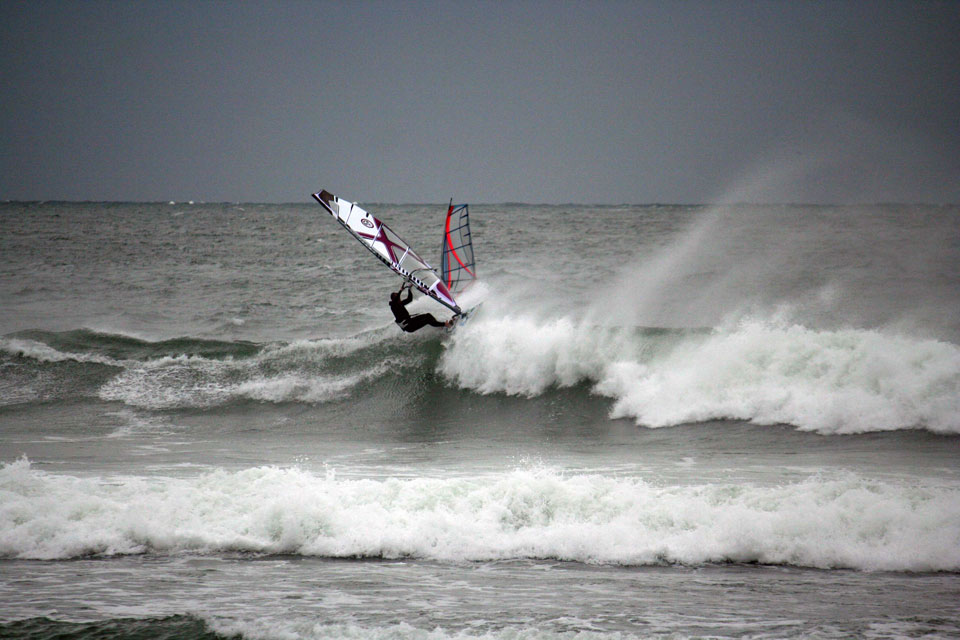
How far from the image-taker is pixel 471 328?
14.7m

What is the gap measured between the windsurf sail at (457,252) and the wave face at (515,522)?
20.7ft

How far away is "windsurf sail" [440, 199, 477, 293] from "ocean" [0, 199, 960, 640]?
3.53 feet

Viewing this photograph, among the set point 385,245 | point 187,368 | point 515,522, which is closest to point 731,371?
point 385,245

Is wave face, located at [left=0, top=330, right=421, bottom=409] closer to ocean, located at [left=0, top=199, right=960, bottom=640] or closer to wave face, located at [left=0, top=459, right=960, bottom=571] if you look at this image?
ocean, located at [left=0, top=199, right=960, bottom=640]

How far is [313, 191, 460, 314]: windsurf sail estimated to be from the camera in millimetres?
12094

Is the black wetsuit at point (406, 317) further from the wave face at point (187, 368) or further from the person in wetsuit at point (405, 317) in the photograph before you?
the wave face at point (187, 368)

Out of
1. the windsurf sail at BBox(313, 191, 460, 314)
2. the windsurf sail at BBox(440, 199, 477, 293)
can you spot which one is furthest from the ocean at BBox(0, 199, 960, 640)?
the windsurf sail at BBox(313, 191, 460, 314)

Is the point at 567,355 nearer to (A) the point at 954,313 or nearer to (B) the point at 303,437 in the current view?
(B) the point at 303,437

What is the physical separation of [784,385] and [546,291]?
352 inches

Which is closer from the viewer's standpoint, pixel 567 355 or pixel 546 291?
pixel 567 355

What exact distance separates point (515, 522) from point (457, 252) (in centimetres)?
721

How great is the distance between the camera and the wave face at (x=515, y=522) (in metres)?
6.54

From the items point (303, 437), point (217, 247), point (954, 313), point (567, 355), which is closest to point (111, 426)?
point (303, 437)

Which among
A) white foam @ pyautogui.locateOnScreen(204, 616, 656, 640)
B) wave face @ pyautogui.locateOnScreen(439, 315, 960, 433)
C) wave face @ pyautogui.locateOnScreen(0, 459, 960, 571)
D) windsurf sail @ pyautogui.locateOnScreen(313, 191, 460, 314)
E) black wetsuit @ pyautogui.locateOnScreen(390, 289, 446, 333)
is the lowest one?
white foam @ pyautogui.locateOnScreen(204, 616, 656, 640)
